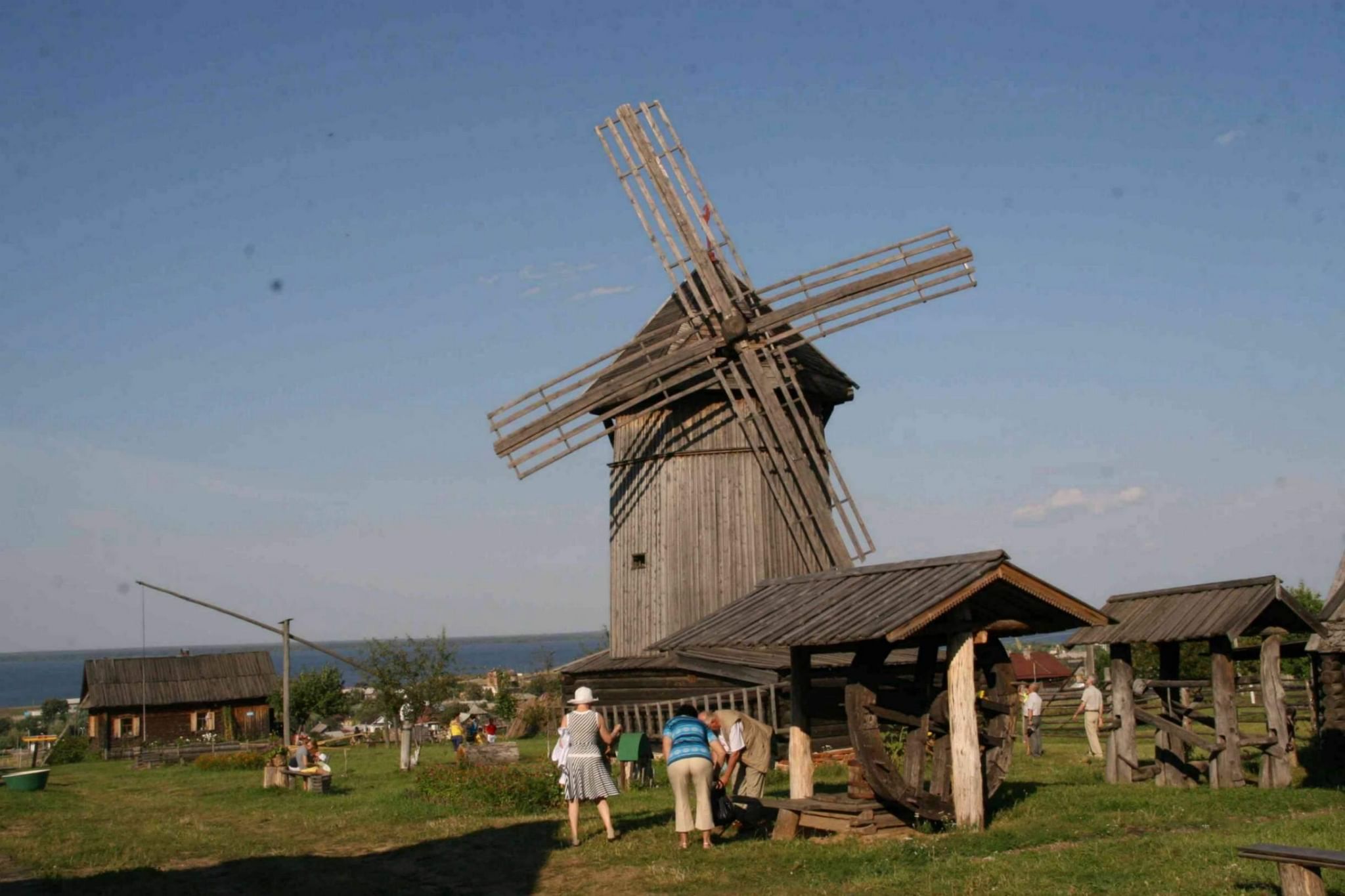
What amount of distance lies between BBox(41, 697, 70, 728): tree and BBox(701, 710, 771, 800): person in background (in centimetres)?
8569

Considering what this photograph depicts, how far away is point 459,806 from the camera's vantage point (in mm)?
17672

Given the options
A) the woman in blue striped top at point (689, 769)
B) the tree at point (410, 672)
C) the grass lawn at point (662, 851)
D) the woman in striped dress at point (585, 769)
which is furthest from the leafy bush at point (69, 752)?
the woman in blue striped top at point (689, 769)

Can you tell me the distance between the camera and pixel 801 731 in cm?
1443

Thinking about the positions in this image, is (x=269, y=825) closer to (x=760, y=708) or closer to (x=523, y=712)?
(x=760, y=708)

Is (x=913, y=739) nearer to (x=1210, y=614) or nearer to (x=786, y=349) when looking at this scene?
(x=1210, y=614)

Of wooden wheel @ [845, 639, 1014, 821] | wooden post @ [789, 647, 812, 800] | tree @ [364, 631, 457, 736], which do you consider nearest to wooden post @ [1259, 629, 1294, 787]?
wooden wheel @ [845, 639, 1014, 821]

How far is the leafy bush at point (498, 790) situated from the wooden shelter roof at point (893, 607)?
3671mm

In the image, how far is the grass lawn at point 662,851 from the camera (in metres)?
10.5

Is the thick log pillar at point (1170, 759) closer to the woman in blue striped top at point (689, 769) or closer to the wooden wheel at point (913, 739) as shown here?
the wooden wheel at point (913, 739)

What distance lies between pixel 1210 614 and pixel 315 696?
4806cm

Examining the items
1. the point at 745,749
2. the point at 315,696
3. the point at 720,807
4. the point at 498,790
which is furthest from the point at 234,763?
the point at 315,696

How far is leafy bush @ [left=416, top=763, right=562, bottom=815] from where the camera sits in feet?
57.1

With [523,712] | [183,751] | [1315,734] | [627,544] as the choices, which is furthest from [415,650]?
[1315,734]

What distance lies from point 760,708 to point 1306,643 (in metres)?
9.10
